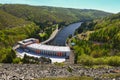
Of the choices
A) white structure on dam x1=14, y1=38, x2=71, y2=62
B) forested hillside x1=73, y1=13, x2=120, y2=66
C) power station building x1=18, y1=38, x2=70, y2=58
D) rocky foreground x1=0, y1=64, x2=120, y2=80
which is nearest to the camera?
rocky foreground x1=0, y1=64, x2=120, y2=80

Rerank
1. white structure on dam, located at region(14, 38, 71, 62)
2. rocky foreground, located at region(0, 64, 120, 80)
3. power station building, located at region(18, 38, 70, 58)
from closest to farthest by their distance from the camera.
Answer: rocky foreground, located at region(0, 64, 120, 80)
white structure on dam, located at region(14, 38, 71, 62)
power station building, located at region(18, 38, 70, 58)

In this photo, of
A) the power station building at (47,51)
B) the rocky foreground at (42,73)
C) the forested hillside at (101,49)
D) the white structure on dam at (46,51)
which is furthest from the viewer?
the power station building at (47,51)

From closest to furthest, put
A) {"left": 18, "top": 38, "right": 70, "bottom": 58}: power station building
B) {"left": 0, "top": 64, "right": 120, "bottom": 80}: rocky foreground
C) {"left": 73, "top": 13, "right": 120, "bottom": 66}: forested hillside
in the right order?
{"left": 0, "top": 64, "right": 120, "bottom": 80}: rocky foreground
{"left": 73, "top": 13, "right": 120, "bottom": 66}: forested hillside
{"left": 18, "top": 38, "right": 70, "bottom": 58}: power station building

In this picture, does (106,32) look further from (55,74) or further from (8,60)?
(55,74)

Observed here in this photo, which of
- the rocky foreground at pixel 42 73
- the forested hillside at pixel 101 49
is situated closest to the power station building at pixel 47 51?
the forested hillside at pixel 101 49

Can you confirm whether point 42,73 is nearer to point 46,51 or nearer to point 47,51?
point 47,51

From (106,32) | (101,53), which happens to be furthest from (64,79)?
(106,32)

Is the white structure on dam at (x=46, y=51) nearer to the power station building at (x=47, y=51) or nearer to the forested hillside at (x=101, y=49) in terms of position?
the power station building at (x=47, y=51)

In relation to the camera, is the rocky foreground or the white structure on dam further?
the white structure on dam

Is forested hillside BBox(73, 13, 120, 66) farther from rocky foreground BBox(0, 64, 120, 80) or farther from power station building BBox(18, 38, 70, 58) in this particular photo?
rocky foreground BBox(0, 64, 120, 80)

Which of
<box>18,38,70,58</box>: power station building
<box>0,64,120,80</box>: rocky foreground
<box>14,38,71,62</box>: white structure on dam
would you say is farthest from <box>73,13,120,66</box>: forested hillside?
<box>0,64,120,80</box>: rocky foreground

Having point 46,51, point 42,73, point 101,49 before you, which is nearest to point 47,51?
point 46,51
